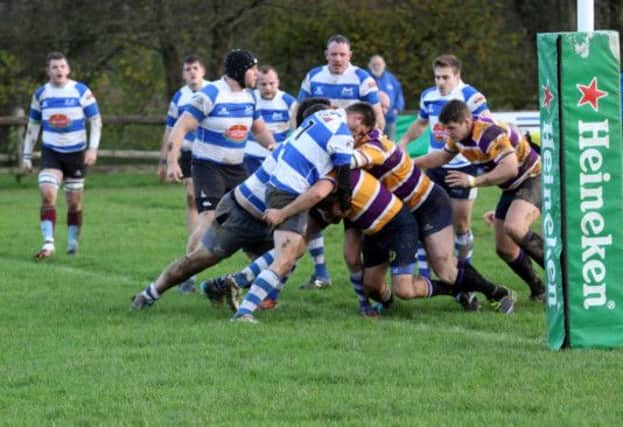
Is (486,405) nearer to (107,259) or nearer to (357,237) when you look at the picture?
(357,237)

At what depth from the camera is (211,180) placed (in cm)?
1209

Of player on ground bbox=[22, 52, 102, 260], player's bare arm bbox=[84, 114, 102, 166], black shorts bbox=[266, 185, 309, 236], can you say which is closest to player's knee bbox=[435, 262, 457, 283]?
black shorts bbox=[266, 185, 309, 236]

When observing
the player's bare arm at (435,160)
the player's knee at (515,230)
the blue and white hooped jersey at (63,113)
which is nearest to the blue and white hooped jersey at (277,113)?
the blue and white hooped jersey at (63,113)

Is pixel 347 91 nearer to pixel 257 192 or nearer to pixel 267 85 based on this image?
pixel 267 85

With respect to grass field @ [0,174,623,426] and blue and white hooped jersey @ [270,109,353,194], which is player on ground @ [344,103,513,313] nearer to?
grass field @ [0,174,623,426]

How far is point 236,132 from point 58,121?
3.90 m

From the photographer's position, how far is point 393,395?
7.34 meters

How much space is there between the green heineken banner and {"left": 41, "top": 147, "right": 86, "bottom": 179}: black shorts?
7.90 meters

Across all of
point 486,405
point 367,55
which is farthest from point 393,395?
point 367,55

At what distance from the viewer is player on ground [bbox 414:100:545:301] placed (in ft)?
34.4

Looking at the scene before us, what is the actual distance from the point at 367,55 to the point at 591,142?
907 inches

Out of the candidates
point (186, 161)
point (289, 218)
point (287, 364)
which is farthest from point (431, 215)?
point (186, 161)

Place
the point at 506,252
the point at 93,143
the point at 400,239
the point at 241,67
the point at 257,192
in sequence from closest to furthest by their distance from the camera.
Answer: the point at 400,239 < the point at 257,192 < the point at 506,252 < the point at 241,67 < the point at 93,143

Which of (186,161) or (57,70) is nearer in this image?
(186,161)
